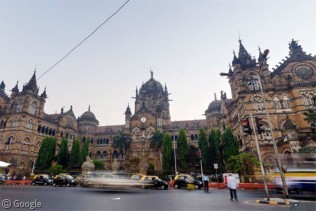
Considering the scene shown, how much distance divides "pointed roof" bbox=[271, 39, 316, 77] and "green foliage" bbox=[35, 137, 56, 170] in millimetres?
48004

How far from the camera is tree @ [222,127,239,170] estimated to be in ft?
117

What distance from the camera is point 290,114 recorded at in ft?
106

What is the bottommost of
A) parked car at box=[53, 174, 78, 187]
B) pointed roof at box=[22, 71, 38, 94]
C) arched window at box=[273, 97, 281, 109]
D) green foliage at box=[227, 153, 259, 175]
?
parked car at box=[53, 174, 78, 187]

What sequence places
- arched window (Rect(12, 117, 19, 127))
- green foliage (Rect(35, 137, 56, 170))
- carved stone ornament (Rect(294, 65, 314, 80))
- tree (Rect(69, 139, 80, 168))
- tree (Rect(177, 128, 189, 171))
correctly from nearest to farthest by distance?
1. carved stone ornament (Rect(294, 65, 314, 80))
2. tree (Rect(177, 128, 189, 171))
3. green foliage (Rect(35, 137, 56, 170))
4. arched window (Rect(12, 117, 19, 127))
5. tree (Rect(69, 139, 80, 168))

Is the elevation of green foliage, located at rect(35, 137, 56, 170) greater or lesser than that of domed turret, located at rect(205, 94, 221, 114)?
lesser

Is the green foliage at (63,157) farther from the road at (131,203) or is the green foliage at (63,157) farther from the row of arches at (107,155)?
the road at (131,203)

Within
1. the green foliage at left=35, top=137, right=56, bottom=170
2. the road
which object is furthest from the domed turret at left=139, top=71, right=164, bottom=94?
the road

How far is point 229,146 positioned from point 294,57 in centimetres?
1963

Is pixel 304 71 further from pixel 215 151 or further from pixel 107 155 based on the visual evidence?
pixel 107 155

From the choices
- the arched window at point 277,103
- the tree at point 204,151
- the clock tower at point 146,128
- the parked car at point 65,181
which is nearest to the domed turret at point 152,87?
the clock tower at point 146,128

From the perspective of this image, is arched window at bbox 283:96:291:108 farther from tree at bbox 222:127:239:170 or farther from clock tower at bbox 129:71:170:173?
clock tower at bbox 129:71:170:173

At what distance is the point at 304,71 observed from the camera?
34125 millimetres

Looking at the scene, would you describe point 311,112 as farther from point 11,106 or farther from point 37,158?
point 11,106

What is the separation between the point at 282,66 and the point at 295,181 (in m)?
26.1
